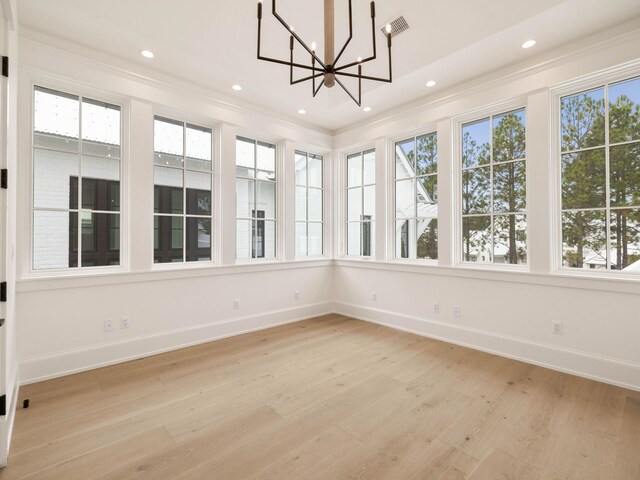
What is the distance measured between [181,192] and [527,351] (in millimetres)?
4095

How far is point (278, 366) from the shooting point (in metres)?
3.08

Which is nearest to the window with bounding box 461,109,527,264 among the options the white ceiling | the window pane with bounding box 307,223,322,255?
the white ceiling

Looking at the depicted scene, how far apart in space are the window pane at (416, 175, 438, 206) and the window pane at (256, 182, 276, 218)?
2.03 m

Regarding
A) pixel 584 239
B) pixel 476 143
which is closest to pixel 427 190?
pixel 476 143

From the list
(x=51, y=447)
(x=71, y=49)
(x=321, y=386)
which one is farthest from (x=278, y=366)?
(x=71, y=49)

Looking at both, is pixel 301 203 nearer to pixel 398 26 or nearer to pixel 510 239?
pixel 398 26

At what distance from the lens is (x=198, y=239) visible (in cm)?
386

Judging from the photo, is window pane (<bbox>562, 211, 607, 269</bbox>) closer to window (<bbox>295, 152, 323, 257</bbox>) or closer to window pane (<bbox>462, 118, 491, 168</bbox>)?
window pane (<bbox>462, 118, 491, 168</bbox>)

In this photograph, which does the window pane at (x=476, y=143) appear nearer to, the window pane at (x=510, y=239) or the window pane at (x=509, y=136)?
the window pane at (x=509, y=136)

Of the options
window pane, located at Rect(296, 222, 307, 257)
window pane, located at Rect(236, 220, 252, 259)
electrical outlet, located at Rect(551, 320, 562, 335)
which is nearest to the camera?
electrical outlet, located at Rect(551, 320, 562, 335)

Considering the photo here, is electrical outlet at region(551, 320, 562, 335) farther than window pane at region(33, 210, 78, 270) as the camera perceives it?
Yes

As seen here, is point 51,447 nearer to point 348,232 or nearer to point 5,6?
point 5,6

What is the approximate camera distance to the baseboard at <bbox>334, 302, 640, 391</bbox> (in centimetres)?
267

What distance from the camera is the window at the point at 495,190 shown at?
3.38 m
